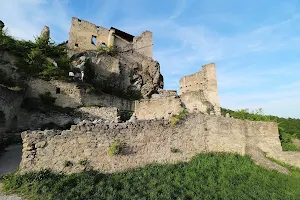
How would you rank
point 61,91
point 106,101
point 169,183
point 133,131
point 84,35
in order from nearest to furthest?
point 169,183 < point 133,131 < point 61,91 < point 106,101 < point 84,35

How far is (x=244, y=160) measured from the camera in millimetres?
9438

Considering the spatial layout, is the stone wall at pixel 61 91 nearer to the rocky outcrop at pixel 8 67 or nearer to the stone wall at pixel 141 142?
the rocky outcrop at pixel 8 67

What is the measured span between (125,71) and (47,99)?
34.6 ft

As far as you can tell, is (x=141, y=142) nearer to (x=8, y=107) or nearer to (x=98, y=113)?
(x=98, y=113)

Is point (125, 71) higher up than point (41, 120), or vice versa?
point (125, 71)

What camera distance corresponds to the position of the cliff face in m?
22.0

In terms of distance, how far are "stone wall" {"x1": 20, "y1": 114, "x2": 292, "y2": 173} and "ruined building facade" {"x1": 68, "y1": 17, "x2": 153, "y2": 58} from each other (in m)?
19.0

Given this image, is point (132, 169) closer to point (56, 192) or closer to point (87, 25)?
point (56, 192)

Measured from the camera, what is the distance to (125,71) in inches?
965

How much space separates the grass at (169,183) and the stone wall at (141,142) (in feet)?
1.32

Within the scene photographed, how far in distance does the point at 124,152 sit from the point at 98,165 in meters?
1.08

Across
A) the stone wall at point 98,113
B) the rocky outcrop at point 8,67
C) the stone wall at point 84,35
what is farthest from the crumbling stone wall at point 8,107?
the stone wall at point 84,35

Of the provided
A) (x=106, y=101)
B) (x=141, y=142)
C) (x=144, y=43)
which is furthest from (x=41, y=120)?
(x=144, y=43)

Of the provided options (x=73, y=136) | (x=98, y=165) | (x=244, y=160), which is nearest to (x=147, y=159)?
(x=98, y=165)
